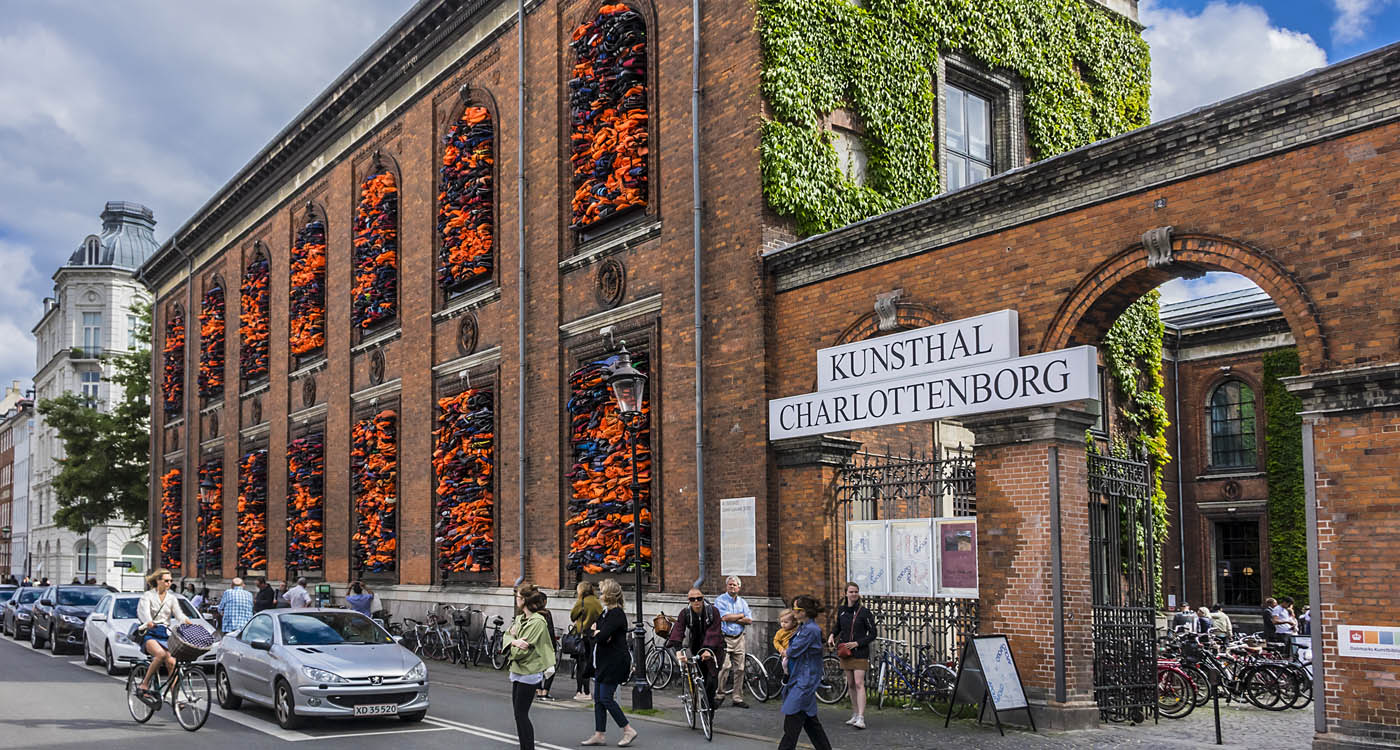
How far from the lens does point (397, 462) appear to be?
28.5 m

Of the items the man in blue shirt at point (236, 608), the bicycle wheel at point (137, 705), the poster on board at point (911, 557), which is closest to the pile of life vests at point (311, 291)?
the man in blue shirt at point (236, 608)

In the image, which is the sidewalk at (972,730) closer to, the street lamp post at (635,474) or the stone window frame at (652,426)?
the street lamp post at (635,474)

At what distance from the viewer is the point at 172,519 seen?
45.7 metres

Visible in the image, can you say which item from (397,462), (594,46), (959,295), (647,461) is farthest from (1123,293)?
(397,462)

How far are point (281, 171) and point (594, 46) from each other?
18477 millimetres

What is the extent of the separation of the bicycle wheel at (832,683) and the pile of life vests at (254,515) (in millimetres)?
25090

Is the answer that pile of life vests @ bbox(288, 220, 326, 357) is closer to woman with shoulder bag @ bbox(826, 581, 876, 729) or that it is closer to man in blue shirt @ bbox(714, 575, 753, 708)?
man in blue shirt @ bbox(714, 575, 753, 708)

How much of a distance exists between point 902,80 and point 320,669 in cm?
1316

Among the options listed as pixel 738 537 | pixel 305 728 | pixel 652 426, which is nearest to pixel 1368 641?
pixel 738 537

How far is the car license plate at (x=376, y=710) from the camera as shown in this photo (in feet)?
44.7

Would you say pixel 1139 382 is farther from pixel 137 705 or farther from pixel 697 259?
pixel 137 705

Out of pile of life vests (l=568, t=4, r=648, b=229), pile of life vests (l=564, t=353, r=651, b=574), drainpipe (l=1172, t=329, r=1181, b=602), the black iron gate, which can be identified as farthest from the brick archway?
drainpipe (l=1172, t=329, r=1181, b=602)

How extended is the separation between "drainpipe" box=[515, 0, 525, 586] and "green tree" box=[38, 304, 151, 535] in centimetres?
3369

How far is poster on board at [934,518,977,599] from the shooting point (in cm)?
1500
